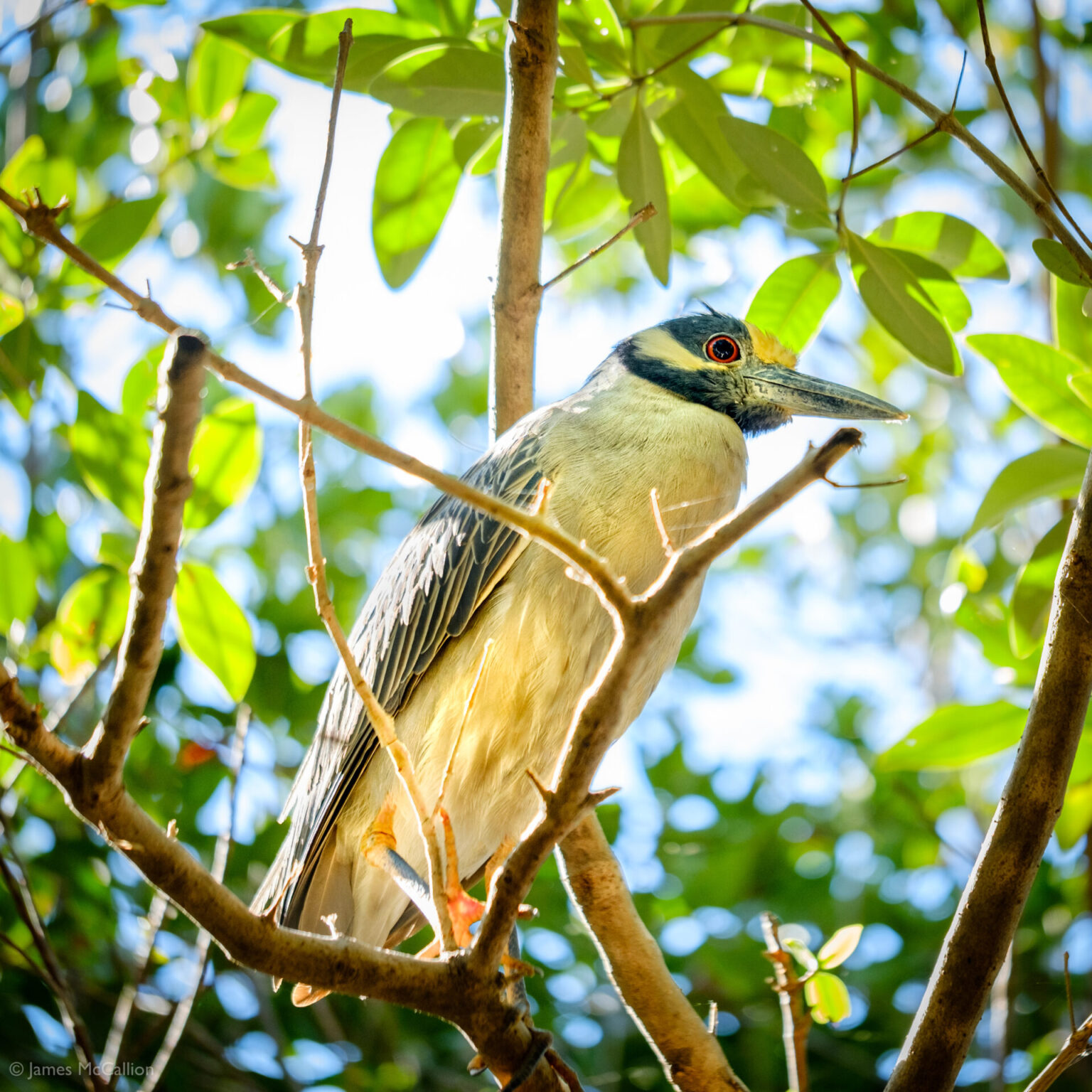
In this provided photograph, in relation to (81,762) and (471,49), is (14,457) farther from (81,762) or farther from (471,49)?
(81,762)

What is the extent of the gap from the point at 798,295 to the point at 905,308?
26 cm

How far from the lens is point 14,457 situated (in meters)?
3.76

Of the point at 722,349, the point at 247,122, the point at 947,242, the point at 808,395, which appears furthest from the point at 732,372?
the point at 247,122

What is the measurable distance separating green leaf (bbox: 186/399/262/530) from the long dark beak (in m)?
1.26

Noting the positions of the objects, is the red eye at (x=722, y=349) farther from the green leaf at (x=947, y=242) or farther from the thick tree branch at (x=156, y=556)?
the thick tree branch at (x=156, y=556)

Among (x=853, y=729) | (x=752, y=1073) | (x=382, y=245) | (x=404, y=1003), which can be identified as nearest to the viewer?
(x=404, y=1003)

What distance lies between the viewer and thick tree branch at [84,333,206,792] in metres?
0.96

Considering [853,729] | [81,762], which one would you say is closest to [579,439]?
[81,762]

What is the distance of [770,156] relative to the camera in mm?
2016

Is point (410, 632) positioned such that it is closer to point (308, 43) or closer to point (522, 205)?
point (522, 205)

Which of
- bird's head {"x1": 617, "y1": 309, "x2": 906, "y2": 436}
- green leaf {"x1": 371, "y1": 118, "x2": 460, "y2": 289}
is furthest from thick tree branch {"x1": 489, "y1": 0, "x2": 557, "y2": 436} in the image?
bird's head {"x1": 617, "y1": 309, "x2": 906, "y2": 436}

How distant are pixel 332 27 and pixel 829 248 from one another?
1144mm

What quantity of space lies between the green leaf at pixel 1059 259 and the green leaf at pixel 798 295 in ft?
1.76

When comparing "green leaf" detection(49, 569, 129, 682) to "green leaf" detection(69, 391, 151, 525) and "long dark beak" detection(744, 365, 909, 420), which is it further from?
"long dark beak" detection(744, 365, 909, 420)
